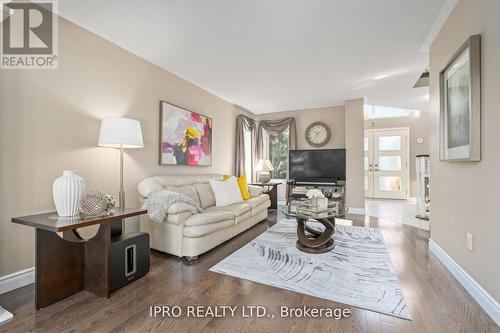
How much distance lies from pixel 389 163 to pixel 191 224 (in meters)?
6.75

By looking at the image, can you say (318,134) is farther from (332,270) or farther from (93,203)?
(93,203)

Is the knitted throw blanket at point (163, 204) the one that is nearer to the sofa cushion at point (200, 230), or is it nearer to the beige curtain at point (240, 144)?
the sofa cushion at point (200, 230)

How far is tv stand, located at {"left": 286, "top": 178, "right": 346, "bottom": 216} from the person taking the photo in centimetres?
492

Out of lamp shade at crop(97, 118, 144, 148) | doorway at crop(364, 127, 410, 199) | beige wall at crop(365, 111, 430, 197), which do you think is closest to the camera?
lamp shade at crop(97, 118, 144, 148)

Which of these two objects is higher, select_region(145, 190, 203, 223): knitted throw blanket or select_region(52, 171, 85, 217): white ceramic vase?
select_region(52, 171, 85, 217): white ceramic vase

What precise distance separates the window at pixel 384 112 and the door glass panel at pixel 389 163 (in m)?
1.26

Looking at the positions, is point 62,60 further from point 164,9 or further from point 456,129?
point 456,129

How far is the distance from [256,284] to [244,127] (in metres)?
4.28

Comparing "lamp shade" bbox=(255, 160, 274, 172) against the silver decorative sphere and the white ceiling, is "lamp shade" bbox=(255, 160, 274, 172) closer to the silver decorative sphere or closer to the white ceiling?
the white ceiling

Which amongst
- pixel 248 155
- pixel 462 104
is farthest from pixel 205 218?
pixel 248 155

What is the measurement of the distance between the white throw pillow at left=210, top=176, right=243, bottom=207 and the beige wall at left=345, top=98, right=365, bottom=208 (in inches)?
→ 105

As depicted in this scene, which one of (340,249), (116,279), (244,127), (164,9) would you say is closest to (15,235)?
(116,279)

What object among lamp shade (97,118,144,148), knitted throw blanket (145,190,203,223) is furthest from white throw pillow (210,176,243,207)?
lamp shade (97,118,144,148)

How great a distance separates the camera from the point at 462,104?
2.03 metres
